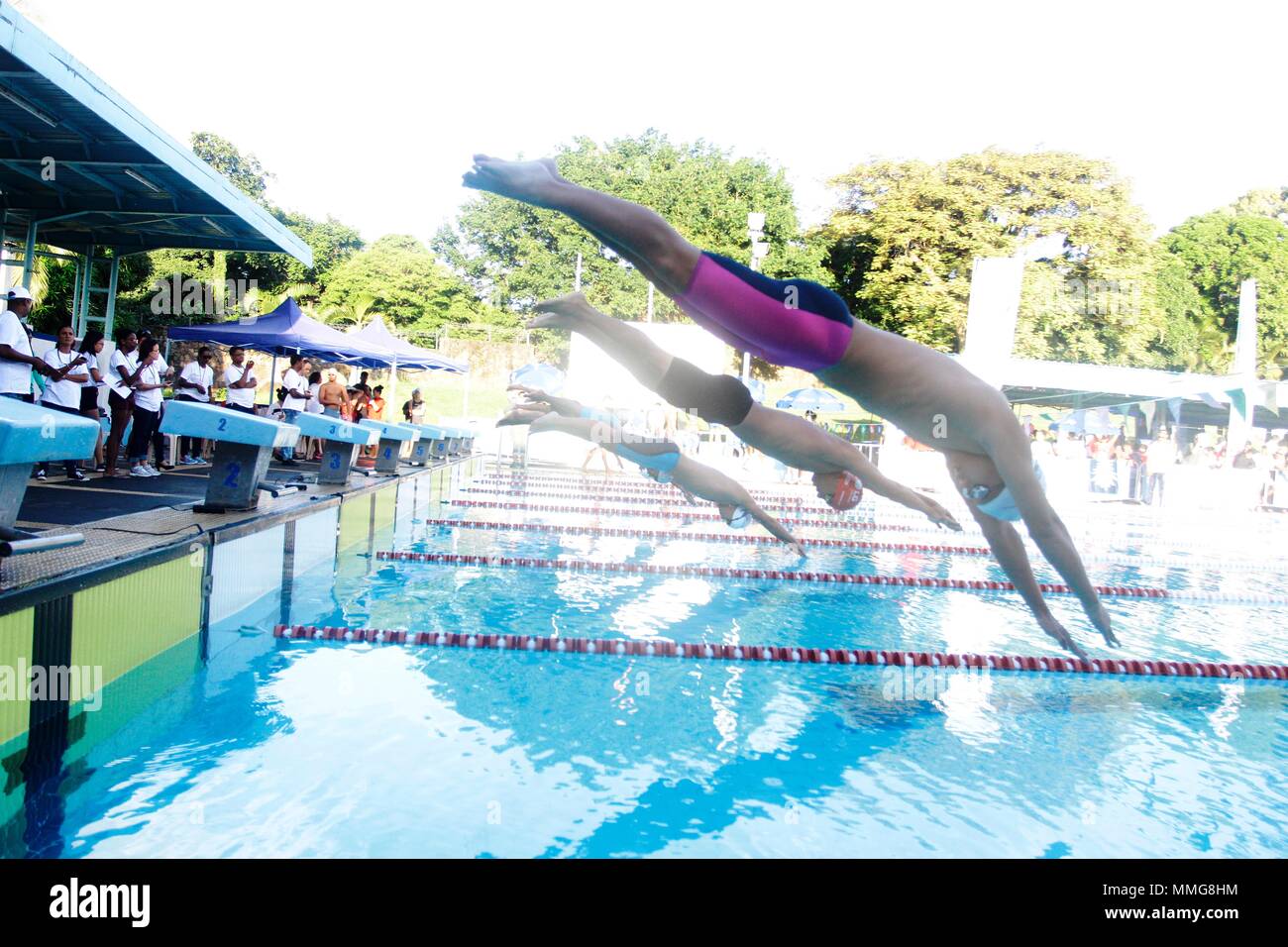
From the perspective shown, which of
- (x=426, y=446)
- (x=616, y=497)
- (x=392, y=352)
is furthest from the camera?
(x=392, y=352)

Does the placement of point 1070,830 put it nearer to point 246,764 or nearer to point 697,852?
point 697,852

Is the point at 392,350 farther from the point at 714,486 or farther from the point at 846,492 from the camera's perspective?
the point at 846,492

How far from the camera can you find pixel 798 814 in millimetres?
3305

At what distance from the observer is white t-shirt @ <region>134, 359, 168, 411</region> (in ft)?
26.6

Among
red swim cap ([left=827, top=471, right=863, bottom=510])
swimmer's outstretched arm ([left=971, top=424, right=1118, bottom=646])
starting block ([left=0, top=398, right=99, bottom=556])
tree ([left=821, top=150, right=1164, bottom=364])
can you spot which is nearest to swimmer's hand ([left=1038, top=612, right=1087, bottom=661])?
swimmer's outstretched arm ([left=971, top=424, right=1118, bottom=646])

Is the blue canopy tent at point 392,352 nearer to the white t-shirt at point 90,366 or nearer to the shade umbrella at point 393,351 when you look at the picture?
the shade umbrella at point 393,351

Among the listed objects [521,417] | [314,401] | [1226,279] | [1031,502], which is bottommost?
[1031,502]

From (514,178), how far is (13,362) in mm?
5515

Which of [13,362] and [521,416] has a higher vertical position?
[13,362]

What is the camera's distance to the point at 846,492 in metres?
4.36

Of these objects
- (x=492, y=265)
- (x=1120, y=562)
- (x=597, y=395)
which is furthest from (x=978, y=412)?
(x=492, y=265)

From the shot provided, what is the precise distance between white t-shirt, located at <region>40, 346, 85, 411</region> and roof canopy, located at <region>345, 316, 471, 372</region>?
7360mm

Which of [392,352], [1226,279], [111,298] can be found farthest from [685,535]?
[1226,279]

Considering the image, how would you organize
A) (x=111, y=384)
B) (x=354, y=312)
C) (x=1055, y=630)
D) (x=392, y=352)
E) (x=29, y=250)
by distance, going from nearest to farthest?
(x=1055, y=630) < (x=111, y=384) < (x=29, y=250) < (x=392, y=352) < (x=354, y=312)
